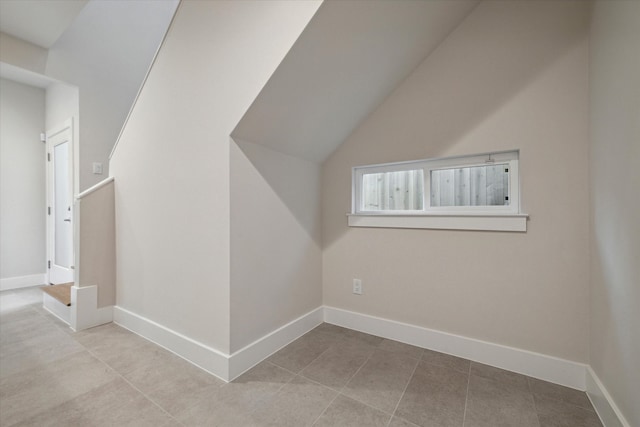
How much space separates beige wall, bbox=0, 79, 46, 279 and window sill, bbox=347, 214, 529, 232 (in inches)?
173

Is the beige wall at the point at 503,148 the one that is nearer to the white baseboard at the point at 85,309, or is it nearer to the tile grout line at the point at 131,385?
the tile grout line at the point at 131,385

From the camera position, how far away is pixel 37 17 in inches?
96.4

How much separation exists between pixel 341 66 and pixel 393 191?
1045mm

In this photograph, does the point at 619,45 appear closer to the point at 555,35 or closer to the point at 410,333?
the point at 555,35

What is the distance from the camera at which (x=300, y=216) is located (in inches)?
83.7

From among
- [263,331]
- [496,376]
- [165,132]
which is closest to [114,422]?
[263,331]

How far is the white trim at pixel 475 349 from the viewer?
1.50m

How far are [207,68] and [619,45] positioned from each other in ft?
6.66

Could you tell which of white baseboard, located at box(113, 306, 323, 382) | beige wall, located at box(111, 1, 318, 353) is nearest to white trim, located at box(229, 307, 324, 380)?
white baseboard, located at box(113, 306, 323, 382)

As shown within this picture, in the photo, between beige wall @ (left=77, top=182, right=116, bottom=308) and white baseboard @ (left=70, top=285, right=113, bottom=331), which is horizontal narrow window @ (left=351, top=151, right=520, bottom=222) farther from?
white baseboard @ (left=70, top=285, right=113, bottom=331)

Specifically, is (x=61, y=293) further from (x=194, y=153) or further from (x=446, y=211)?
(x=446, y=211)

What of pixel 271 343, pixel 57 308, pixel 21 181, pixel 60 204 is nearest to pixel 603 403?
pixel 271 343

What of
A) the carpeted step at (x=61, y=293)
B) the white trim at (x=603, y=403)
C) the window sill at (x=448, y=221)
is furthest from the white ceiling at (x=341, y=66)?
the carpeted step at (x=61, y=293)

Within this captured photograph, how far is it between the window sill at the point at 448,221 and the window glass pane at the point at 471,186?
0.16 m
